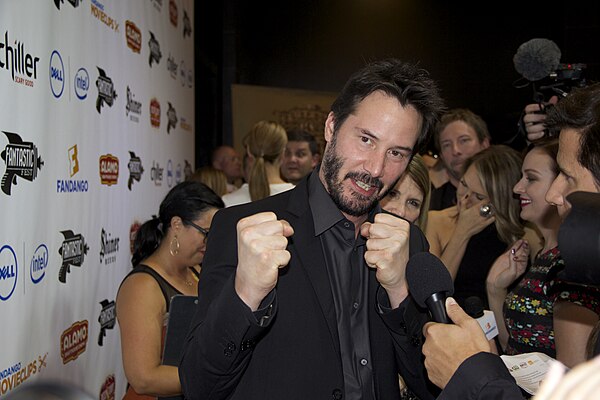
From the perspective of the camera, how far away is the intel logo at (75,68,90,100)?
3018mm

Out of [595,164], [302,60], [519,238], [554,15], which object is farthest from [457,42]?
[595,164]

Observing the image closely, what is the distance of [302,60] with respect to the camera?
8234 millimetres

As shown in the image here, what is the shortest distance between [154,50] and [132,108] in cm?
75

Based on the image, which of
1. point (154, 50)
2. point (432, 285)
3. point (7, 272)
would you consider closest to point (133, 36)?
point (154, 50)

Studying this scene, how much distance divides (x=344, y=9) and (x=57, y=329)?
20.8 ft

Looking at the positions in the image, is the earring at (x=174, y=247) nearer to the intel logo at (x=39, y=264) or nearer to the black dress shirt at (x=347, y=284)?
the intel logo at (x=39, y=264)

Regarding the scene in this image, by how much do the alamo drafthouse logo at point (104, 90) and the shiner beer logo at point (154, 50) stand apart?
957 millimetres

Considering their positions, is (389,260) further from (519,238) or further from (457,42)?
(457,42)

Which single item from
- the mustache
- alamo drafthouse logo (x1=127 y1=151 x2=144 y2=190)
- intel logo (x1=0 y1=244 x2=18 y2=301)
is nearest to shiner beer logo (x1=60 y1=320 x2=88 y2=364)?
intel logo (x1=0 y1=244 x2=18 y2=301)

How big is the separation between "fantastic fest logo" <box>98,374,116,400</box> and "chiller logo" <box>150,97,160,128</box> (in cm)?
180

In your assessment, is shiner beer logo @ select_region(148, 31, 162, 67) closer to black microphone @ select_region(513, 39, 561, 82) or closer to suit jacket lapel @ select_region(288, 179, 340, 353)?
black microphone @ select_region(513, 39, 561, 82)

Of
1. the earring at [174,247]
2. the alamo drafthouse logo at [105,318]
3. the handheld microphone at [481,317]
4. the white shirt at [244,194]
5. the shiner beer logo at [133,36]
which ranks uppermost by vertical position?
the shiner beer logo at [133,36]

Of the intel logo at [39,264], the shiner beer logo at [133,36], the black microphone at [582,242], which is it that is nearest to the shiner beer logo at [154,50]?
the shiner beer logo at [133,36]

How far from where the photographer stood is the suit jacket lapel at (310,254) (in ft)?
5.24
